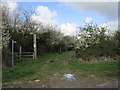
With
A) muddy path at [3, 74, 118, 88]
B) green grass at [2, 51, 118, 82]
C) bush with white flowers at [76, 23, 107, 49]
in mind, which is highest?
bush with white flowers at [76, 23, 107, 49]

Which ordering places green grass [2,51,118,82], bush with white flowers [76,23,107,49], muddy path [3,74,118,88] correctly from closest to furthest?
muddy path [3,74,118,88] → green grass [2,51,118,82] → bush with white flowers [76,23,107,49]

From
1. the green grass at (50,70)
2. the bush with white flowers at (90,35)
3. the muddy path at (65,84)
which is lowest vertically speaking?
the green grass at (50,70)

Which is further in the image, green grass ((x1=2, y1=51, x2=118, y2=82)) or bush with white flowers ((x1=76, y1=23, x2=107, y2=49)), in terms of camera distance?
bush with white flowers ((x1=76, y1=23, x2=107, y2=49))

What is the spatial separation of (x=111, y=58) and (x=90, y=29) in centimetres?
379

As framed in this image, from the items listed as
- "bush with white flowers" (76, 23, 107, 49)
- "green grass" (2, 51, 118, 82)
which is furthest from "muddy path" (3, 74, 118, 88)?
"bush with white flowers" (76, 23, 107, 49)

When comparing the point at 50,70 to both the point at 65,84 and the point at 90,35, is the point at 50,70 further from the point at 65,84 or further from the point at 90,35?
the point at 90,35

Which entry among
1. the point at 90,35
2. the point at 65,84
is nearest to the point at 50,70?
the point at 65,84

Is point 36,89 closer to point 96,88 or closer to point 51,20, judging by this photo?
point 96,88

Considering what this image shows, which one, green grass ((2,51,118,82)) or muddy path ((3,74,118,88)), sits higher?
muddy path ((3,74,118,88))

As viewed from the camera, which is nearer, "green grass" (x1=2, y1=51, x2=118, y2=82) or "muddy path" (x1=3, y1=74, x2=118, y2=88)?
"muddy path" (x1=3, y1=74, x2=118, y2=88)

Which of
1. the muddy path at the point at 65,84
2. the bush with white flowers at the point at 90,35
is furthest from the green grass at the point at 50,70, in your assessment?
the bush with white flowers at the point at 90,35

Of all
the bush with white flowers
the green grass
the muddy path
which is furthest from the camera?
the bush with white flowers

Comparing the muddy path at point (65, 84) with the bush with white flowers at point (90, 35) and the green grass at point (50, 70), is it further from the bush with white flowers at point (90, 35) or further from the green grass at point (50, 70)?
the bush with white flowers at point (90, 35)

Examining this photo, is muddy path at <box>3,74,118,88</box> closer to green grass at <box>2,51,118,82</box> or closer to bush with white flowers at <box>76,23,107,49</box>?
green grass at <box>2,51,118,82</box>
